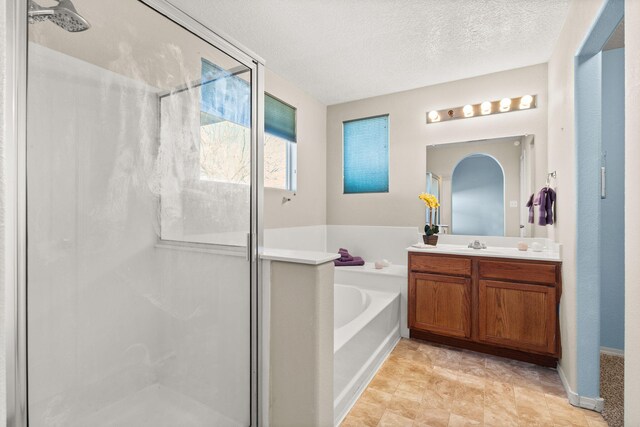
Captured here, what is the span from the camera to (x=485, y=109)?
10.2 feet

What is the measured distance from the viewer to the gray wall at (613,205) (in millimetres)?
2541

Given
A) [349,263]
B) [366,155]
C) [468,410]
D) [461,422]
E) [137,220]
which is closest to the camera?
[137,220]

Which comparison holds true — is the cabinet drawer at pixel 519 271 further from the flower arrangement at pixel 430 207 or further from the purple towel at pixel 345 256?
the purple towel at pixel 345 256

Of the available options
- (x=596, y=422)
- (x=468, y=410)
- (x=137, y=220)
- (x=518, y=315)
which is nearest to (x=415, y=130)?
(x=518, y=315)

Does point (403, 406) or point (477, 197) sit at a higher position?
point (477, 197)

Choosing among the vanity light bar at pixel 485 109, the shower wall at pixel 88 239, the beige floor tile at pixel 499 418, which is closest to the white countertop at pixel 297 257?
the shower wall at pixel 88 239

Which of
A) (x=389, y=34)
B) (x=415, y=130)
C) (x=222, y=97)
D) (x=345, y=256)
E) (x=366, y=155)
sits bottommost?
(x=345, y=256)

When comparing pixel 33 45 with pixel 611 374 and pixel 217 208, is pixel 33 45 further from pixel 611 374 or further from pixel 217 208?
pixel 611 374

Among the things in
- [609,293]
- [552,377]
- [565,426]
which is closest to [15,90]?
[565,426]

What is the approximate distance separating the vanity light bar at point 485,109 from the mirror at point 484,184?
0.88 ft

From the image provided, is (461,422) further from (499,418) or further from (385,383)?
(385,383)

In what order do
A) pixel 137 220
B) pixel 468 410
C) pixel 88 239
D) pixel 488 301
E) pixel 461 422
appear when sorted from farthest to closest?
1. pixel 488 301
2. pixel 468 410
3. pixel 461 422
4. pixel 137 220
5. pixel 88 239

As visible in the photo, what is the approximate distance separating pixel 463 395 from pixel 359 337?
2.50ft

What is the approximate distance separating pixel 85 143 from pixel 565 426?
2690 millimetres
